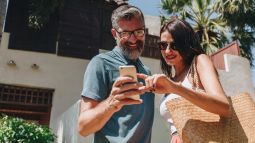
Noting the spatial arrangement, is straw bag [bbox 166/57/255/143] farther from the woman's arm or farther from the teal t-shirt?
the teal t-shirt

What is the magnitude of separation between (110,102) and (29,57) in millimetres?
9513

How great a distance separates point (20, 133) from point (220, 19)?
33.5 feet

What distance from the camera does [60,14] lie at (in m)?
11.6

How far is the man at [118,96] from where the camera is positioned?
1586 millimetres

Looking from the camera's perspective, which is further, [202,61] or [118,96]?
[202,61]

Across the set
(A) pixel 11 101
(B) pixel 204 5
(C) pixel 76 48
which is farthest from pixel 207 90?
(B) pixel 204 5

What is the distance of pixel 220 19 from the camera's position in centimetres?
1488

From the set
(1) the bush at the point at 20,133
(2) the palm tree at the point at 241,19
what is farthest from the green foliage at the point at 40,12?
(2) the palm tree at the point at 241,19

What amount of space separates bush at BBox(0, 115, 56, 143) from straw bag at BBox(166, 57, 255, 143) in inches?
227

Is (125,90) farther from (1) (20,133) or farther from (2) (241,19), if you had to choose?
(2) (241,19)

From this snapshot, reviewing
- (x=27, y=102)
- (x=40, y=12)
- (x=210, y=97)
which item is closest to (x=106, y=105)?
(x=210, y=97)

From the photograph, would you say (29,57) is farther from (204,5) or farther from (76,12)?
(204,5)

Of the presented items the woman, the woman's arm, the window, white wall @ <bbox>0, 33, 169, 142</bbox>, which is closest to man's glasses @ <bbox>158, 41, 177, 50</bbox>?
the woman

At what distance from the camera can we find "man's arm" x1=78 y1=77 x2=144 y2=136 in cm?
154
